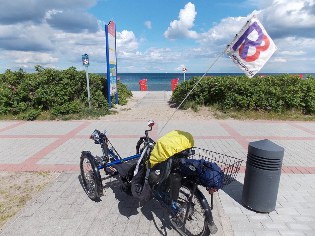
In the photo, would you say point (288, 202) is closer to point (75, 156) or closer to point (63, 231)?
point (63, 231)

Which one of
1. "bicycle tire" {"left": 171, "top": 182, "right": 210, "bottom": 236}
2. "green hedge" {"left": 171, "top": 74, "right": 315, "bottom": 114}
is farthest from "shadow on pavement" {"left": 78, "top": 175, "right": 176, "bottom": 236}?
"green hedge" {"left": 171, "top": 74, "right": 315, "bottom": 114}

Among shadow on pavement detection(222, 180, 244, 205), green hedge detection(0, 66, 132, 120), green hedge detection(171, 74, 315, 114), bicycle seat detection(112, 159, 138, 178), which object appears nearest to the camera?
bicycle seat detection(112, 159, 138, 178)

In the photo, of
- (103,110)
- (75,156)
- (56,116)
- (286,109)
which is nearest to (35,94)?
(56,116)

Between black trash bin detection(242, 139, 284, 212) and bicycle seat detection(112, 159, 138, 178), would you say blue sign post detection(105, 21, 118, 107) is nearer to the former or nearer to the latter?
bicycle seat detection(112, 159, 138, 178)

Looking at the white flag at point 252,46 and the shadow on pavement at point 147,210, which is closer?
the shadow on pavement at point 147,210

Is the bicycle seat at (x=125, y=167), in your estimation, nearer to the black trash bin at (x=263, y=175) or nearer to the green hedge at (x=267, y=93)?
the black trash bin at (x=263, y=175)

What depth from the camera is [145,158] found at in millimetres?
3498

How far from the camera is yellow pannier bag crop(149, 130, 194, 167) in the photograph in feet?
9.79

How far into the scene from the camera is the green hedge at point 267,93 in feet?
34.8

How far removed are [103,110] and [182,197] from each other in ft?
28.0

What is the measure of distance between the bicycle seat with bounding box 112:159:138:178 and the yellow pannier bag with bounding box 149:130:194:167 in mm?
806

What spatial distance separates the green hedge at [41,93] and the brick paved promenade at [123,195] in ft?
7.08

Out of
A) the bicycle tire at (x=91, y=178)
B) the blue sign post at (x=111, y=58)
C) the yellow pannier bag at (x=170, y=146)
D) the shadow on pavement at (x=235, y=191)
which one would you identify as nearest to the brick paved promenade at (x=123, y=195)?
the shadow on pavement at (x=235, y=191)

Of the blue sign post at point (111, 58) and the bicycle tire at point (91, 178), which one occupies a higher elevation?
the blue sign post at point (111, 58)
